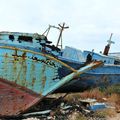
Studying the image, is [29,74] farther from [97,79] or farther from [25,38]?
[97,79]

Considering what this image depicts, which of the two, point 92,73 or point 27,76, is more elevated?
point 27,76

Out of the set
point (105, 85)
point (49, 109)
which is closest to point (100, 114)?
point (49, 109)

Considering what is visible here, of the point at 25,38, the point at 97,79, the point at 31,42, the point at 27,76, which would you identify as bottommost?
the point at 97,79

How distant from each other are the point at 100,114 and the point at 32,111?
2.25 m

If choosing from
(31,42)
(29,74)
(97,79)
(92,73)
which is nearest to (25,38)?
(31,42)

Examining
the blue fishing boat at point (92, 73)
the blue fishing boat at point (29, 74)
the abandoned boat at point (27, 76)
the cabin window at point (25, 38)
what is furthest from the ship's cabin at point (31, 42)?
the blue fishing boat at point (92, 73)

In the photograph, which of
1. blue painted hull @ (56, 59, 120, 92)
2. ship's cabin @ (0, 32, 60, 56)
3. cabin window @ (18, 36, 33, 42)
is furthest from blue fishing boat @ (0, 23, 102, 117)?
blue painted hull @ (56, 59, 120, 92)

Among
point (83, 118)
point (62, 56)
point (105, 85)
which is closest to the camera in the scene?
point (83, 118)

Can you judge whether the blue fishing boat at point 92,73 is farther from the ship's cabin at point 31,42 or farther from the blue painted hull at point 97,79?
the ship's cabin at point 31,42

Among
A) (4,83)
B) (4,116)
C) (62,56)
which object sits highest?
(62,56)

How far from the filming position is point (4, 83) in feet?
39.4

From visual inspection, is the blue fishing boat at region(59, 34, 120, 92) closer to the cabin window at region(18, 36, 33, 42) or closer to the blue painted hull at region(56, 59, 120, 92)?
the blue painted hull at region(56, 59, 120, 92)

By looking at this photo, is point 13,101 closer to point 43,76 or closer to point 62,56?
point 43,76

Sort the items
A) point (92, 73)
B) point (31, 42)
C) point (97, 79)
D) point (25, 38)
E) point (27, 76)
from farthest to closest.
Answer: point (97, 79), point (92, 73), point (25, 38), point (31, 42), point (27, 76)
